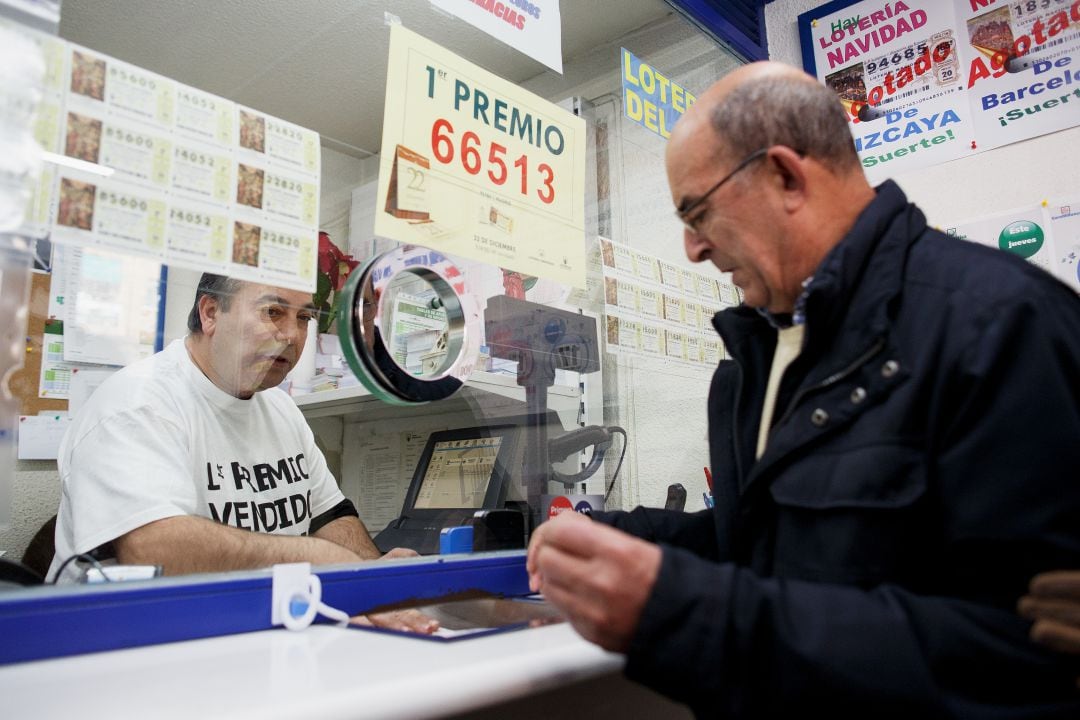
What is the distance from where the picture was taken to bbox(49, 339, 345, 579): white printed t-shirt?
1166 millimetres

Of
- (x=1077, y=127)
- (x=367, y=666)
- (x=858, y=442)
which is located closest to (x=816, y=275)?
(x=858, y=442)

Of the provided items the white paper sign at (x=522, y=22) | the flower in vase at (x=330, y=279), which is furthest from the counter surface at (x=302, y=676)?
the white paper sign at (x=522, y=22)

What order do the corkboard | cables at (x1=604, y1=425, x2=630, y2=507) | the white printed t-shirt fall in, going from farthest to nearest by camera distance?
cables at (x1=604, y1=425, x2=630, y2=507) → the white printed t-shirt → the corkboard

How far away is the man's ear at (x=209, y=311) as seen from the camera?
1098 mm

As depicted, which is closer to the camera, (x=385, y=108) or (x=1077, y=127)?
(x=385, y=108)

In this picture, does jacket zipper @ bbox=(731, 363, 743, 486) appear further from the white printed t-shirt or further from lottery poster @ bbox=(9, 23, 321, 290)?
the white printed t-shirt

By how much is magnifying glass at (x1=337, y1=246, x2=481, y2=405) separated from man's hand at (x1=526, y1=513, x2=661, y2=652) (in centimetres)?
54

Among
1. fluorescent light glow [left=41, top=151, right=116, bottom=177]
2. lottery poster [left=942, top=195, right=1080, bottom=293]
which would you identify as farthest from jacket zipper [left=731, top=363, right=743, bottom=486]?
lottery poster [left=942, top=195, right=1080, bottom=293]

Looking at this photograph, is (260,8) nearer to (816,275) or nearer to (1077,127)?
(816,275)

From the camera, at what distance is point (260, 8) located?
110 centimetres

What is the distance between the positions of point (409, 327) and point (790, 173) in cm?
61

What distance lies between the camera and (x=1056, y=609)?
1.87ft

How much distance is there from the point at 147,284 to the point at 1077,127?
6.06 feet

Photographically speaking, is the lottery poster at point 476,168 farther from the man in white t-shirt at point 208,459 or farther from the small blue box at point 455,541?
the small blue box at point 455,541
